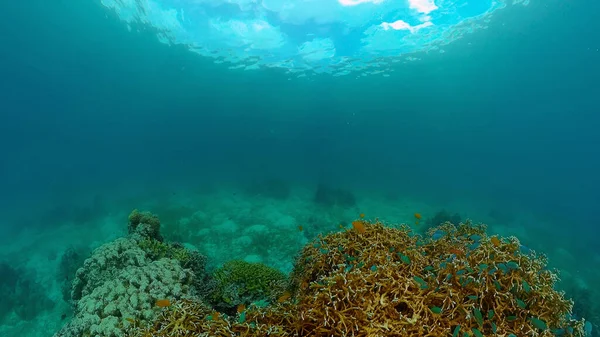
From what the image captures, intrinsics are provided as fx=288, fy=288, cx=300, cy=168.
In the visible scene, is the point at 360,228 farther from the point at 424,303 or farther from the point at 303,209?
the point at 303,209

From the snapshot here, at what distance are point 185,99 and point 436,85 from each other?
6829 cm

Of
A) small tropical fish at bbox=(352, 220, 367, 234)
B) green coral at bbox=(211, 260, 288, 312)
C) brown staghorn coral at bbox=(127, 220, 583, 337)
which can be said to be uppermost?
small tropical fish at bbox=(352, 220, 367, 234)

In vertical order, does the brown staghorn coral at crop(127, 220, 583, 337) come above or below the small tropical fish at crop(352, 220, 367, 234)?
below

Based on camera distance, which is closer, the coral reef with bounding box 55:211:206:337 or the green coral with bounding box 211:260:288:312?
the coral reef with bounding box 55:211:206:337

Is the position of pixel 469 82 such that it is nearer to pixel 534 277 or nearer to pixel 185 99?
pixel 534 277

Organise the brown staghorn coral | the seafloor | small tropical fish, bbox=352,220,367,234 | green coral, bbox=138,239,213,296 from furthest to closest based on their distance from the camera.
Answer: the seafloor → green coral, bbox=138,239,213,296 → small tropical fish, bbox=352,220,367,234 → the brown staghorn coral

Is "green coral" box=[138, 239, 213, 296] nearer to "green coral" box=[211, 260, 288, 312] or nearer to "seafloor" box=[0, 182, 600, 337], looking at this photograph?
"green coral" box=[211, 260, 288, 312]

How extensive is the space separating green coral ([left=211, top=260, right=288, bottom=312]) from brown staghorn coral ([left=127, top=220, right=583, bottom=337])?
10.9ft

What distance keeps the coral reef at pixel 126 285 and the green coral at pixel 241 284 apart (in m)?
0.66

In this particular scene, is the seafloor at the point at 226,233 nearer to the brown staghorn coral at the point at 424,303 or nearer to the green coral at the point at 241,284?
the green coral at the point at 241,284

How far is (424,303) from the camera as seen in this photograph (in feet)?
10.5

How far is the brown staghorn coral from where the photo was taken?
301 centimetres

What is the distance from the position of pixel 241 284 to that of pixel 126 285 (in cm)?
296

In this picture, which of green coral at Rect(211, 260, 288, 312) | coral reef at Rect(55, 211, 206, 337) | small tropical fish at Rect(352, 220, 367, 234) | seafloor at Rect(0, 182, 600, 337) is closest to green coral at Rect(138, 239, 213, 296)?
coral reef at Rect(55, 211, 206, 337)
